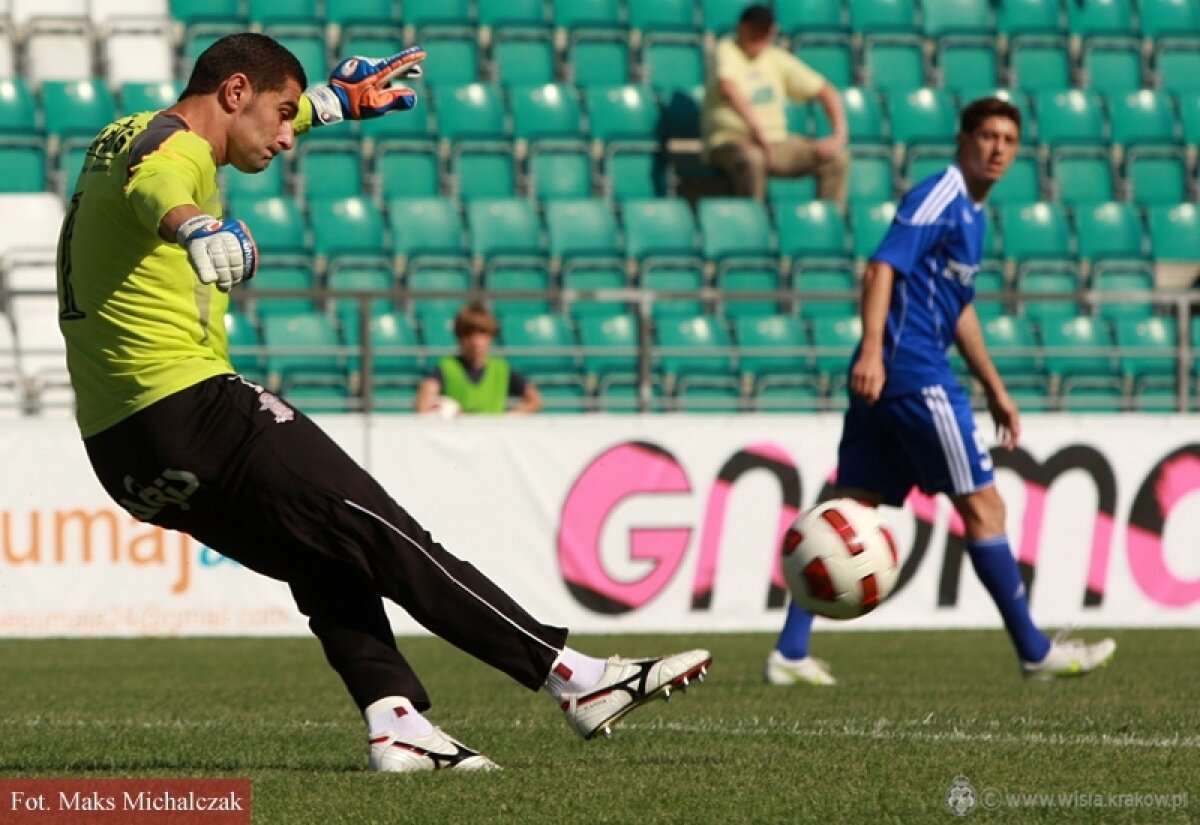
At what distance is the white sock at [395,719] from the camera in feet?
17.5

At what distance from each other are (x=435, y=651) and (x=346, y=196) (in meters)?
5.59

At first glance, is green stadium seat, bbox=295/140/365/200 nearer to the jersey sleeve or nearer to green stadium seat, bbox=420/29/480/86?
green stadium seat, bbox=420/29/480/86

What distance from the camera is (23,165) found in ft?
49.7

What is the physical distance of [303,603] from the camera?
216 inches

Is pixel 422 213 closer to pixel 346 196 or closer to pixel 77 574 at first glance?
pixel 346 196

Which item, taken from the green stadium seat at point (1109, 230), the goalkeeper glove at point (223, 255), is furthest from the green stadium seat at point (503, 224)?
the goalkeeper glove at point (223, 255)

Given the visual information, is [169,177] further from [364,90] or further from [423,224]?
[423,224]

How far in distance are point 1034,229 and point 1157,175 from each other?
67.8 inches

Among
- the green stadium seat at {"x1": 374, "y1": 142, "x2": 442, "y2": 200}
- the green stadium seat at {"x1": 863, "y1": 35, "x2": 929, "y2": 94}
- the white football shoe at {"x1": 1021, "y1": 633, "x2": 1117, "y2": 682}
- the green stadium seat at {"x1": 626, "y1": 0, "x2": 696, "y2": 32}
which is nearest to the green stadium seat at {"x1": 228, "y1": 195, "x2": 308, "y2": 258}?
the green stadium seat at {"x1": 374, "y1": 142, "x2": 442, "y2": 200}

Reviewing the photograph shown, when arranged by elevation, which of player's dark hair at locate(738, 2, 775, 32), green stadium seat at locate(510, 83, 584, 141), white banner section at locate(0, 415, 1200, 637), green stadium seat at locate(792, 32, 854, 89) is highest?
player's dark hair at locate(738, 2, 775, 32)

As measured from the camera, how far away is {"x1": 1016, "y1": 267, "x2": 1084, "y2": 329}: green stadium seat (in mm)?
15547

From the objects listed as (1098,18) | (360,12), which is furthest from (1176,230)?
(360,12)

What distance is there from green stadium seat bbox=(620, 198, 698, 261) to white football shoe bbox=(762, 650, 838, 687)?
288 inches

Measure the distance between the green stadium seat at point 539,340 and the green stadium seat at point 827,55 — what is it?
14.7 ft
